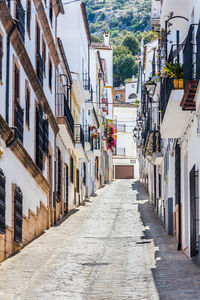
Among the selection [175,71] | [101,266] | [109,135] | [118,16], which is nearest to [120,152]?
[109,135]

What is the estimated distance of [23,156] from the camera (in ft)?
55.8

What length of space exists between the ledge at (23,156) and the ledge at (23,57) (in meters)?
2.62

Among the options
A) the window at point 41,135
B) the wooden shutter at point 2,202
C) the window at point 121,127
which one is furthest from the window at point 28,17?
the window at point 121,127

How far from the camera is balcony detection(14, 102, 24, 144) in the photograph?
16375 millimetres

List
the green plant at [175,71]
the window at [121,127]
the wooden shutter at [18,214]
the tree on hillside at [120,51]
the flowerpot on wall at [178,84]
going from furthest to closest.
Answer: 1. the tree on hillside at [120,51]
2. the window at [121,127]
3. the wooden shutter at [18,214]
4. the green plant at [175,71]
5. the flowerpot on wall at [178,84]

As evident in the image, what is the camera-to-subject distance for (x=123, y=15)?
172 metres

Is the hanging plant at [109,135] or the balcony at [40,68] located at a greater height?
the balcony at [40,68]

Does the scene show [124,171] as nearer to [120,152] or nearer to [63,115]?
[120,152]

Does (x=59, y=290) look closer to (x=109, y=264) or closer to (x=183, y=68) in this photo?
(x=109, y=264)

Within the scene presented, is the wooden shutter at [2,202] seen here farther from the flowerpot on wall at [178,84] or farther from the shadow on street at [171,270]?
the flowerpot on wall at [178,84]

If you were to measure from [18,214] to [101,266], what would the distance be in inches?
129

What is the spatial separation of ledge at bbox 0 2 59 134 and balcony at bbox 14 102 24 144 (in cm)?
152

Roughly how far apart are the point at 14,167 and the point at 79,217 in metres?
11.3

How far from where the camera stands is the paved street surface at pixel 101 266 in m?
11.2
